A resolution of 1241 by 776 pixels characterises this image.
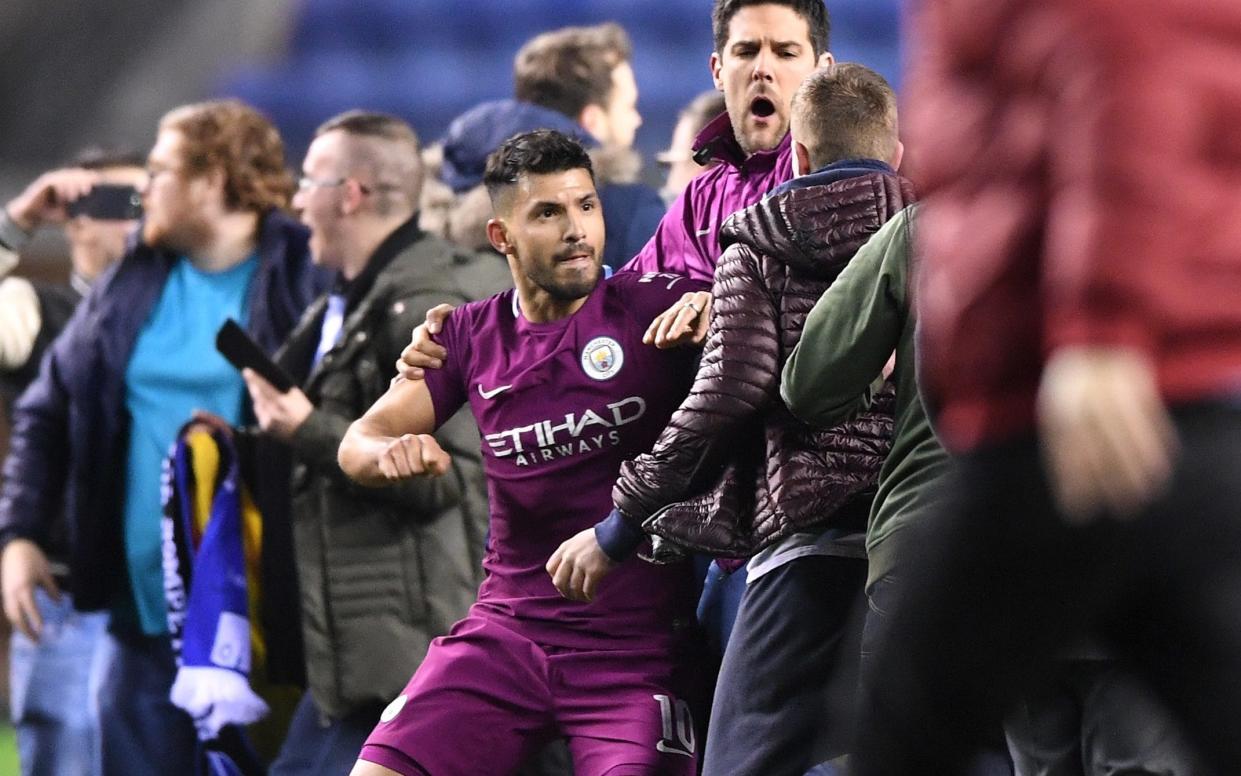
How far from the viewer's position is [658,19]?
41.2 ft

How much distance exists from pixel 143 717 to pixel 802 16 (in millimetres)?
2807

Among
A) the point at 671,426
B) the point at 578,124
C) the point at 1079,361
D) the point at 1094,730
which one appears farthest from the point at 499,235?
the point at 1079,361

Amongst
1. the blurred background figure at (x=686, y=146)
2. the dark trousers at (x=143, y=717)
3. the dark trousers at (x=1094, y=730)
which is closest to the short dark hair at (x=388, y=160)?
the blurred background figure at (x=686, y=146)

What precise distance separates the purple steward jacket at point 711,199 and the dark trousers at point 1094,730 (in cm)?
111

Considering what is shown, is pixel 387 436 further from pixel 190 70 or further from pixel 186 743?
pixel 190 70

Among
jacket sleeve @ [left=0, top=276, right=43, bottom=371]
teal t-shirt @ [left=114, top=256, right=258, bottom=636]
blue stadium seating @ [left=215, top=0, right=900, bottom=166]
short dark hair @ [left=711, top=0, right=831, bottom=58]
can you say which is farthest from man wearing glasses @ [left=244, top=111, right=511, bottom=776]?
blue stadium seating @ [left=215, top=0, right=900, bottom=166]

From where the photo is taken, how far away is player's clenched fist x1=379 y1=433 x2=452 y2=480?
3773mm

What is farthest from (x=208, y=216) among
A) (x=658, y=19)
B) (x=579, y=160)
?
(x=658, y=19)

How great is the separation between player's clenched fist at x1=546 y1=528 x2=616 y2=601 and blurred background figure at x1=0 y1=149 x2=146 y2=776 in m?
2.65

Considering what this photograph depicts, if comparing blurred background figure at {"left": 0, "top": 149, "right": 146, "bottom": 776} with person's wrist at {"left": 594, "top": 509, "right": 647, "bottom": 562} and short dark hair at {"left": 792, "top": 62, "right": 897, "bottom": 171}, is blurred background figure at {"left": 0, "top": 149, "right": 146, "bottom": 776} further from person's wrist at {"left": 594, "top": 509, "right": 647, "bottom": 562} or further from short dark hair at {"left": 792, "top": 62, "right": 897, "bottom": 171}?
short dark hair at {"left": 792, "top": 62, "right": 897, "bottom": 171}

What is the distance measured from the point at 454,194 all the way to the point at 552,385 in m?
2.25

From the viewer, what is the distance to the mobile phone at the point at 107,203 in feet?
21.3

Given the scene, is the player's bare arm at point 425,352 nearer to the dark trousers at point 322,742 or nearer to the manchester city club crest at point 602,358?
the manchester city club crest at point 602,358

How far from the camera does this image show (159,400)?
572 cm
